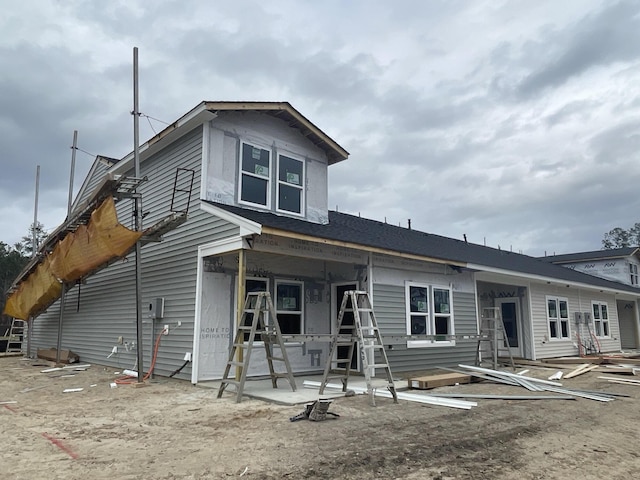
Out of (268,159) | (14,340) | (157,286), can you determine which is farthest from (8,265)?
(268,159)

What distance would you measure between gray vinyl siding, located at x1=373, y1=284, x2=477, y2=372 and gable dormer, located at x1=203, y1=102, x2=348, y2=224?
8.71ft

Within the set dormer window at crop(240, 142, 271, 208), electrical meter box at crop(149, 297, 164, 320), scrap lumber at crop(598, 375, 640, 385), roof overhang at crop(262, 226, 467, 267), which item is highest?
dormer window at crop(240, 142, 271, 208)

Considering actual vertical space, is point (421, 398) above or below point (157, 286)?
below

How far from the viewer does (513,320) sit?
16.4m

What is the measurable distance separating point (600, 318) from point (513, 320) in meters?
6.53

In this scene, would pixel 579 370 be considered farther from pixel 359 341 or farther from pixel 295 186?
pixel 295 186

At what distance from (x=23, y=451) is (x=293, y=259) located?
23.7 ft

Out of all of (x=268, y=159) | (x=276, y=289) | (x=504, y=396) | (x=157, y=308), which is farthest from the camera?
(x=268, y=159)

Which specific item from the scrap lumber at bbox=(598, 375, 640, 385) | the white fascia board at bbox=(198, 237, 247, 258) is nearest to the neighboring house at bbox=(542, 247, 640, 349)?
the scrap lumber at bbox=(598, 375, 640, 385)

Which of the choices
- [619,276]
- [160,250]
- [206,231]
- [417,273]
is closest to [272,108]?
[206,231]

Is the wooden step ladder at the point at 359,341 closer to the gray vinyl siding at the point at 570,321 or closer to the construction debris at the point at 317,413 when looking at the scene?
the construction debris at the point at 317,413

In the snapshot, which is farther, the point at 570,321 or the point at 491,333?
the point at 570,321

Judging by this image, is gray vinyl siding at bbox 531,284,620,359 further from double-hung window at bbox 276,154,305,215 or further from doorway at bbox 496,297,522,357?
double-hung window at bbox 276,154,305,215

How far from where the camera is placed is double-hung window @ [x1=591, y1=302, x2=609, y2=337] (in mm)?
19875
